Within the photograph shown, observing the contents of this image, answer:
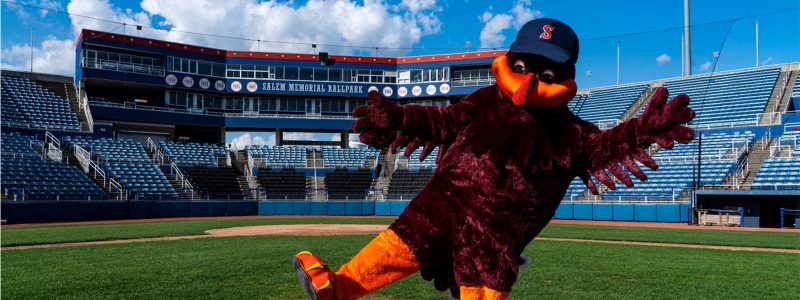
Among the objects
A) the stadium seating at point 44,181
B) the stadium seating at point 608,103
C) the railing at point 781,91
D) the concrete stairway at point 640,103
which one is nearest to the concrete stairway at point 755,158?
the railing at point 781,91

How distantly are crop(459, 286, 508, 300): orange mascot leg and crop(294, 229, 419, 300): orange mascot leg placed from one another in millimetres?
330

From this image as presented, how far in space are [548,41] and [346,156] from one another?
3599cm

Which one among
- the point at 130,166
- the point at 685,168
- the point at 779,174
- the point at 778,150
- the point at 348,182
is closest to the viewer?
the point at 779,174

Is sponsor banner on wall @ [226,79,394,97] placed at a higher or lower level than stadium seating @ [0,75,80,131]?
higher

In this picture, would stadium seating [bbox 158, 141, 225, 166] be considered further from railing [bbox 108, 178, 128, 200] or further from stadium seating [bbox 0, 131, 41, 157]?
stadium seating [bbox 0, 131, 41, 157]

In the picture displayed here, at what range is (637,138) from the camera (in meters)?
3.11

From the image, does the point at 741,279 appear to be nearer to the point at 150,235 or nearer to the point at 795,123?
the point at 150,235

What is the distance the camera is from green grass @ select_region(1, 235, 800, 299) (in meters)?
6.70

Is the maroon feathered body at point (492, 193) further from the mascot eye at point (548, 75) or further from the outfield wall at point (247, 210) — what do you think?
the outfield wall at point (247, 210)

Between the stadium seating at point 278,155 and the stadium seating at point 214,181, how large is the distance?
9.29ft

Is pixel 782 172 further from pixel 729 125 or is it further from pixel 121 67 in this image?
pixel 121 67

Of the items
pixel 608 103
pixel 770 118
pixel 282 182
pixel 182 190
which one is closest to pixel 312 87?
pixel 282 182

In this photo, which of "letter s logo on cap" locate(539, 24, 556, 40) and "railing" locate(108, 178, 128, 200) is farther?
"railing" locate(108, 178, 128, 200)

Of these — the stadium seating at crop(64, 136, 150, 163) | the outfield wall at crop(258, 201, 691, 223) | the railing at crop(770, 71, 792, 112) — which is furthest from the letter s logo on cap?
the railing at crop(770, 71, 792, 112)
